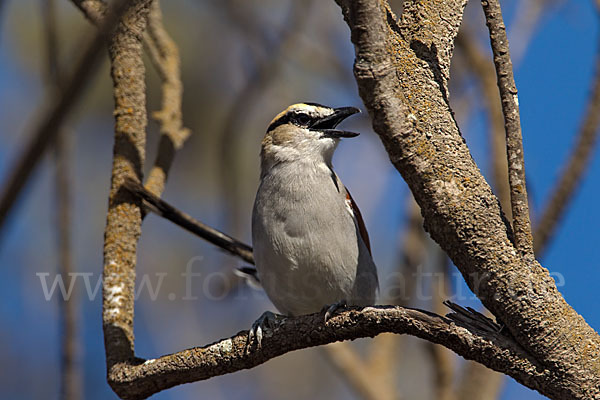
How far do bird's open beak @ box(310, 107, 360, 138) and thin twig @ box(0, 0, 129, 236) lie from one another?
3.47 metres

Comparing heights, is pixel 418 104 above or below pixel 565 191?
below

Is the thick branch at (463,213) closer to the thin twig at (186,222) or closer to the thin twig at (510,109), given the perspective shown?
the thin twig at (510,109)

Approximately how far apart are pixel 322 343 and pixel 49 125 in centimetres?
177

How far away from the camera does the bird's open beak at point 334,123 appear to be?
193 inches

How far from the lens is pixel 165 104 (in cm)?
462

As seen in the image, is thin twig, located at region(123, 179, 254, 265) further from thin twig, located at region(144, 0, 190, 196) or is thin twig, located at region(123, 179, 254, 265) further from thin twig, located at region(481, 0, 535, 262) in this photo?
thin twig, located at region(481, 0, 535, 262)

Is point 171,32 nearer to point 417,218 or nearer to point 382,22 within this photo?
point 417,218

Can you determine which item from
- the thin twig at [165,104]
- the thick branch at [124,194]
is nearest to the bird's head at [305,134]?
the thin twig at [165,104]

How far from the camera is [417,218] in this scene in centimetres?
612

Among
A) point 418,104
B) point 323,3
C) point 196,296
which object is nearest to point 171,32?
point 323,3

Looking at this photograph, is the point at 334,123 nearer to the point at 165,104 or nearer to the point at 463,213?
the point at 165,104

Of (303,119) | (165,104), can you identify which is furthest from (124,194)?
(303,119)

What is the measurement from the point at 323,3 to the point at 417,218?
361 centimetres

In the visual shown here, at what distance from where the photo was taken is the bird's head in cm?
499
